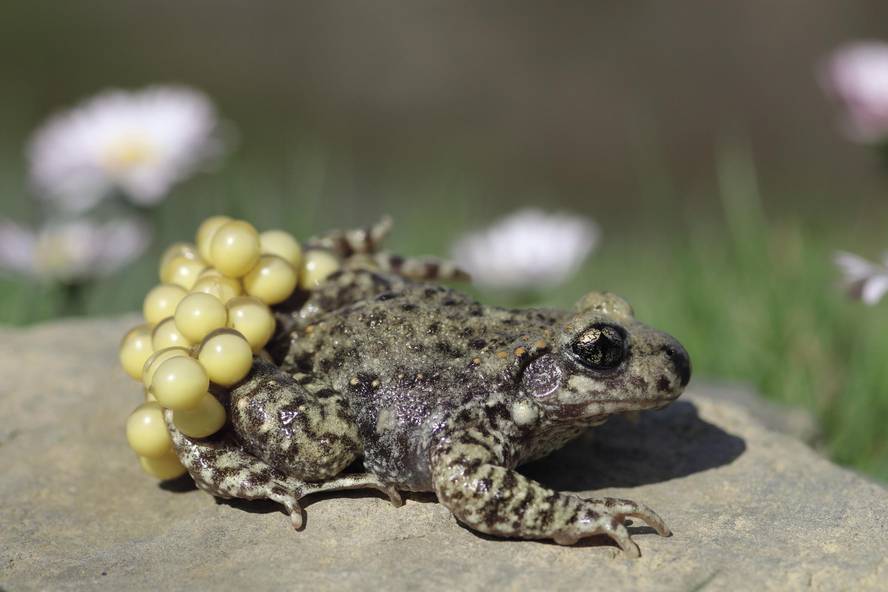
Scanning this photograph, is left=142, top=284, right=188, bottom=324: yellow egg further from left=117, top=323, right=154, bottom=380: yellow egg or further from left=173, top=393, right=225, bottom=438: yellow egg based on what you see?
left=173, top=393, right=225, bottom=438: yellow egg

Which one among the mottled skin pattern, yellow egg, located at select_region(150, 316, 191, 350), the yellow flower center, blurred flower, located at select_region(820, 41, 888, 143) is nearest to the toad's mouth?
the mottled skin pattern

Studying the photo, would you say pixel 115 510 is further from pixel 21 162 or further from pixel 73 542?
pixel 21 162

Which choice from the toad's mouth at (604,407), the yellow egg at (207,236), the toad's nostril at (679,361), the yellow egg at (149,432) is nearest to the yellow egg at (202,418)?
the yellow egg at (149,432)

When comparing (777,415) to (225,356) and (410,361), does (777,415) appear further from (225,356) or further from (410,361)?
(225,356)

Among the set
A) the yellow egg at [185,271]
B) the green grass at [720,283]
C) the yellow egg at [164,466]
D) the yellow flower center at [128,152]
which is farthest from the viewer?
the yellow flower center at [128,152]

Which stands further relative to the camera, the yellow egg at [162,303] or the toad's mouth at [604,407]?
the yellow egg at [162,303]

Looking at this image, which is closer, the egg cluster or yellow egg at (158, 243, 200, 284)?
the egg cluster

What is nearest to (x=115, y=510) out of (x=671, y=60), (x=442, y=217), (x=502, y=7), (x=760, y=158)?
(x=442, y=217)

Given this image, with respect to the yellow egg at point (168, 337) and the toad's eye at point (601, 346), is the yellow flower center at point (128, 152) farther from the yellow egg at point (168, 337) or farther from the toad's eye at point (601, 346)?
the toad's eye at point (601, 346)
